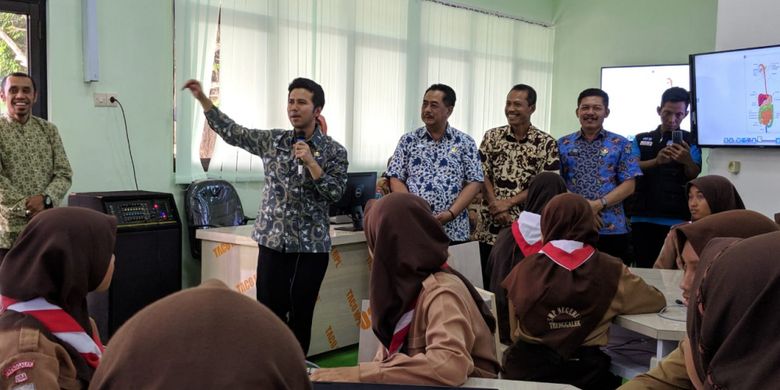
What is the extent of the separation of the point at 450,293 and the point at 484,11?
6.34 metres

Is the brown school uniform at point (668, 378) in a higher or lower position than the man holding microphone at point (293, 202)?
lower

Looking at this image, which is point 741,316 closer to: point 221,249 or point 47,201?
point 221,249

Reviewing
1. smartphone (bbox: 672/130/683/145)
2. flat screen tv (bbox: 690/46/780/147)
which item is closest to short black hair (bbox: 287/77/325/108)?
smartphone (bbox: 672/130/683/145)

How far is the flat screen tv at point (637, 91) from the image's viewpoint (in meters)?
7.03

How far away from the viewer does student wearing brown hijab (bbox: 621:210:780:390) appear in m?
1.78

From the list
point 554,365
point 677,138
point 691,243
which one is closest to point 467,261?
point 554,365

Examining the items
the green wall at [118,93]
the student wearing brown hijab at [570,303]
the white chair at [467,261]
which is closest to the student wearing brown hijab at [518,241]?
the white chair at [467,261]

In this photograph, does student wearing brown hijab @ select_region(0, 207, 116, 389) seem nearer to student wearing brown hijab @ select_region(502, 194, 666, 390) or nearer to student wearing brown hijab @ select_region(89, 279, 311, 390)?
student wearing brown hijab @ select_region(89, 279, 311, 390)

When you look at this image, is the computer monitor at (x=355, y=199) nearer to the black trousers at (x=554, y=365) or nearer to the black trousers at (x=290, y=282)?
the black trousers at (x=290, y=282)

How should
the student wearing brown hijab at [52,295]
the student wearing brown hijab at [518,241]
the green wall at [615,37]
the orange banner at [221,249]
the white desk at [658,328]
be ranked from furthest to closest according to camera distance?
the green wall at [615,37] < the orange banner at [221,249] < the student wearing brown hijab at [518,241] < the white desk at [658,328] < the student wearing brown hijab at [52,295]

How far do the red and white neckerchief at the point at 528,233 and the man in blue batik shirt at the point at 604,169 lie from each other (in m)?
1.03

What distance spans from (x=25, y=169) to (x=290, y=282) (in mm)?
1748

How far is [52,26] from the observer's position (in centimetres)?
433

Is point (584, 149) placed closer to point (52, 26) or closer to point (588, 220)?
point (588, 220)
